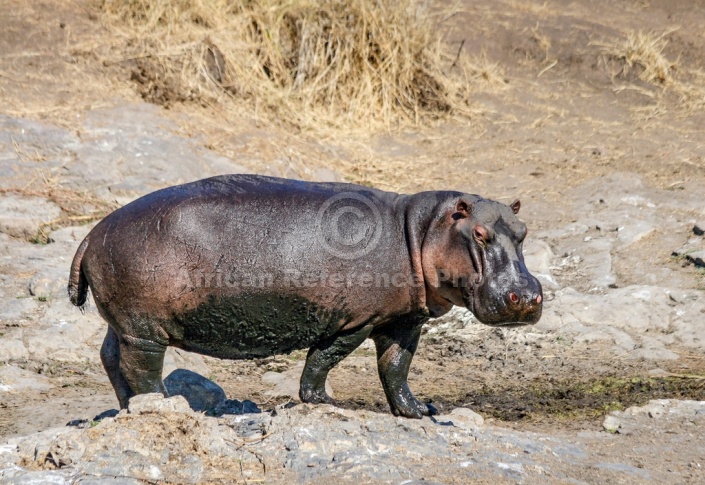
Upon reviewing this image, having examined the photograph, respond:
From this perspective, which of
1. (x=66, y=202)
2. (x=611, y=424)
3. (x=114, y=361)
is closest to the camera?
(x=114, y=361)

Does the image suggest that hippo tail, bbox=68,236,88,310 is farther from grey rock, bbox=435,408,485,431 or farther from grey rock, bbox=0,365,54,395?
grey rock, bbox=435,408,485,431

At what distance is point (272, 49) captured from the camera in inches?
466

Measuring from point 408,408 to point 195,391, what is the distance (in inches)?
48.1

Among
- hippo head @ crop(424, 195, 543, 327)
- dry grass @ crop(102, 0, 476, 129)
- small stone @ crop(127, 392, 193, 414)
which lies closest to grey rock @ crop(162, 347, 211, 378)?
small stone @ crop(127, 392, 193, 414)

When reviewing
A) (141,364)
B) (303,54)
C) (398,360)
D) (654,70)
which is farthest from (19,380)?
(654,70)

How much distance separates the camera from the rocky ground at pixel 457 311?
175 inches

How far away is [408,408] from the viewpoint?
210 inches

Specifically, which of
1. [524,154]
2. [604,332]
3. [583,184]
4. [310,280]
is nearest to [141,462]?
[310,280]

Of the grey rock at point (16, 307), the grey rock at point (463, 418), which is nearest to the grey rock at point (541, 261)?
the grey rock at point (463, 418)

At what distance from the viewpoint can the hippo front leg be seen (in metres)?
5.27

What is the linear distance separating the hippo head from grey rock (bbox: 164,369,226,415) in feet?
4.88

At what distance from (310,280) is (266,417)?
2.24 ft

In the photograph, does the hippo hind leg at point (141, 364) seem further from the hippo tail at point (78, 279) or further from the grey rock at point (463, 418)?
the grey rock at point (463, 418)

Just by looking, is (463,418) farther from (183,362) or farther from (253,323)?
(183,362)
